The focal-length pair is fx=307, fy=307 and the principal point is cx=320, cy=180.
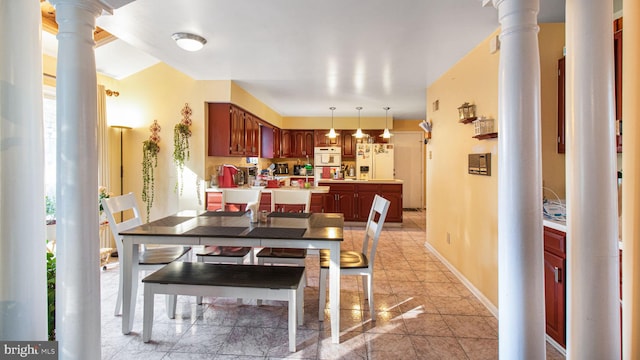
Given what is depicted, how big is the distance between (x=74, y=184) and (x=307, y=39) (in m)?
2.38

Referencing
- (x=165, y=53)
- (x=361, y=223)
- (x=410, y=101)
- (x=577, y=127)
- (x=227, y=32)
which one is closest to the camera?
(x=577, y=127)

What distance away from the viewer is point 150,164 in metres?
4.46

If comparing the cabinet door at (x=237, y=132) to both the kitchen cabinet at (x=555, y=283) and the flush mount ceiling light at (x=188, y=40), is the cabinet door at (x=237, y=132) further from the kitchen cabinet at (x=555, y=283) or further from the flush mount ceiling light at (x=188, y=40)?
the kitchen cabinet at (x=555, y=283)

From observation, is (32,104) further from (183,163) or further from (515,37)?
(183,163)

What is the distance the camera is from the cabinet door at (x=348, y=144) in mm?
7864

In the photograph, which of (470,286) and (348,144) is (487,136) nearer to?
(470,286)

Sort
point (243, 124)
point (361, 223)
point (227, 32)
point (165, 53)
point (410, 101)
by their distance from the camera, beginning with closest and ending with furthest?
point (227, 32) < point (165, 53) < point (243, 124) < point (410, 101) < point (361, 223)

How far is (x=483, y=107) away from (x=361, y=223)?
153 inches

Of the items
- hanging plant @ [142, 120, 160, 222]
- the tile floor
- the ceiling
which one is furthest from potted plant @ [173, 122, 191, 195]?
the tile floor

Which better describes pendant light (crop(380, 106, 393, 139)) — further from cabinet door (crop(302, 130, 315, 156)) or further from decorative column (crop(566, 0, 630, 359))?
decorative column (crop(566, 0, 630, 359))

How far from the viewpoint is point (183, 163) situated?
4.47m

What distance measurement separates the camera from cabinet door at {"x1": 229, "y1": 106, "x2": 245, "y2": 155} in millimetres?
4645

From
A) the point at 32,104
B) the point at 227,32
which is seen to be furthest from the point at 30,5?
the point at 227,32

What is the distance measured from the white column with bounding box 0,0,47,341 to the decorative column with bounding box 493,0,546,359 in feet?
6.80
